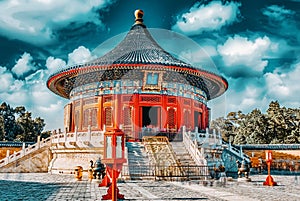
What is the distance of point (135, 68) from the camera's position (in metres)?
23.0

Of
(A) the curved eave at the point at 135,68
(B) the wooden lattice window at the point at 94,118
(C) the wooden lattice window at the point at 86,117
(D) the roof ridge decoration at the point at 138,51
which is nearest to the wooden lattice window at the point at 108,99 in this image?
(B) the wooden lattice window at the point at 94,118

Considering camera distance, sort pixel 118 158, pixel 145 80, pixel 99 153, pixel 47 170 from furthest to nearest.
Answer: pixel 145 80
pixel 47 170
pixel 99 153
pixel 118 158

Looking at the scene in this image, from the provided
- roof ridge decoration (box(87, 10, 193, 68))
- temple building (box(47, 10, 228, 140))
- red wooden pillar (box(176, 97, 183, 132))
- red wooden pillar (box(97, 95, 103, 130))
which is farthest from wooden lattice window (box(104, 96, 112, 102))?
red wooden pillar (box(176, 97, 183, 132))

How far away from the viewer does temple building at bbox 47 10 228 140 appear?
23.1 m

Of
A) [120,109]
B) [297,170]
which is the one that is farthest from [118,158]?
[297,170]

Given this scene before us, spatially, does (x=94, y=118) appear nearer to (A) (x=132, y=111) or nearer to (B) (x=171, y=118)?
(A) (x=132, y=111)

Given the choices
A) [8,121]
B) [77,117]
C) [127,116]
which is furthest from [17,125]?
[127,116]

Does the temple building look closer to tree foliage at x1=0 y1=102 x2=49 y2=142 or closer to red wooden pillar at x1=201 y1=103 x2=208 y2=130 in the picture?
red wooden pillar at x1=201 y1=103 x2=208 y2=130

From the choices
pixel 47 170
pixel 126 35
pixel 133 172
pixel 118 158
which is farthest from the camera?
pixel 126 35

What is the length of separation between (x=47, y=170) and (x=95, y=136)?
5343mm

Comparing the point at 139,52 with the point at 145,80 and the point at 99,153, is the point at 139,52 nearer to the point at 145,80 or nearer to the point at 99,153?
the point at 145,80

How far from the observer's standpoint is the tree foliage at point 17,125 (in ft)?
130

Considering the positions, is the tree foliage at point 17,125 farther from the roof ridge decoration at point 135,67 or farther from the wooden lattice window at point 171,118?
the wooden lattice window at point 171,118

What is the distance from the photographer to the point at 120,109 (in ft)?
77.5
